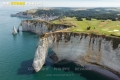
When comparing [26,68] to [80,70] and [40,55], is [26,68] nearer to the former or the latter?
[40,55]

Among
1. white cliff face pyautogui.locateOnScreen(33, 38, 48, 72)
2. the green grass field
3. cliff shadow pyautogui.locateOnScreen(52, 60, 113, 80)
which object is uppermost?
the green grass field

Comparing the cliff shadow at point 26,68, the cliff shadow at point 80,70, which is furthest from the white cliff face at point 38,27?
the cliff shadow at point 26,68

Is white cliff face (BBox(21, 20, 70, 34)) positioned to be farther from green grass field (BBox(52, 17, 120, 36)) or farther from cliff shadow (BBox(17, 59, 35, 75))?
cliff shadow (BBox(17, 59, 35, 75))

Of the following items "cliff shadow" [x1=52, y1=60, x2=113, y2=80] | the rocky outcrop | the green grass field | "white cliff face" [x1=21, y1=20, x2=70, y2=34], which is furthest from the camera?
"white cliff face" [x1=21, y1=20, x2=70, y2=34]

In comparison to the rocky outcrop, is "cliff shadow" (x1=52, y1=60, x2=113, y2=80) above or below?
below

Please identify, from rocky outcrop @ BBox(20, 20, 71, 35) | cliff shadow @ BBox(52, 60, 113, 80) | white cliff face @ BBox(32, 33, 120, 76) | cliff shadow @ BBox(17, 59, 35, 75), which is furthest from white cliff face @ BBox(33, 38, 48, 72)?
rocky outcrop @ BBox(20, 20, 71, 35)

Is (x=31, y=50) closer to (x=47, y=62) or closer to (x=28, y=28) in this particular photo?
(x=47, y=62)
